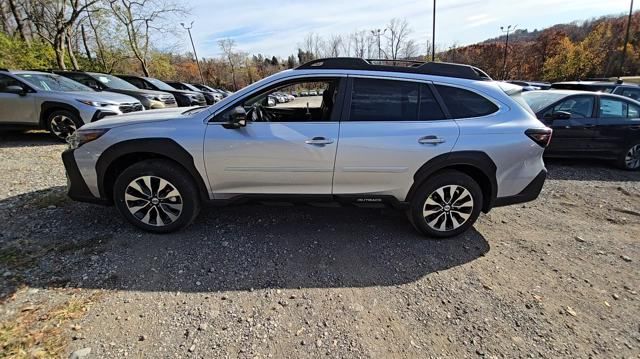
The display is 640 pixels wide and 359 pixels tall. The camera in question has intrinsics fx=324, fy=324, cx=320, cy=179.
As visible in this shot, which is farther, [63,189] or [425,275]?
[63,189]

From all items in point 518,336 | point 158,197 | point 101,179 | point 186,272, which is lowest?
point 518,336

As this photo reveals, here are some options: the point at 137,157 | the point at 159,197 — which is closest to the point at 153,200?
the point at 159,197

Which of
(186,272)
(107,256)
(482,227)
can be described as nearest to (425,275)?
(482,227)

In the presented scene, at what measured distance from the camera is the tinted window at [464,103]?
3137mm

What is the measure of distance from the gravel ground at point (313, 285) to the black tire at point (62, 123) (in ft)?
10.9

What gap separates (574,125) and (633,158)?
137cm

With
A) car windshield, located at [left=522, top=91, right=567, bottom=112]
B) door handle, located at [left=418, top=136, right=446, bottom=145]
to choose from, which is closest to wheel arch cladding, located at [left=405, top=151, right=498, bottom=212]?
door handle, located at [left=418, top=136, right=446, bottom=145]

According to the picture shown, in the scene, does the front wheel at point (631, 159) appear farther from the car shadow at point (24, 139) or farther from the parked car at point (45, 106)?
the car shadow at point (24, 139)

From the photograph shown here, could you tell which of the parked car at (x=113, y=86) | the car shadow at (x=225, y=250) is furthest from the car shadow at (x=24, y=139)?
the car shadow at (x=225, y=250)

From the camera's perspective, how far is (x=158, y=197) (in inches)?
126

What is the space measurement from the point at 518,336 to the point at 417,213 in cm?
134

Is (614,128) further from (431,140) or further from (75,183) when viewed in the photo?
(75,183)

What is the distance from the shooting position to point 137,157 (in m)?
3.23

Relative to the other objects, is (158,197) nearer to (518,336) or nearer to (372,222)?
(372,222)
